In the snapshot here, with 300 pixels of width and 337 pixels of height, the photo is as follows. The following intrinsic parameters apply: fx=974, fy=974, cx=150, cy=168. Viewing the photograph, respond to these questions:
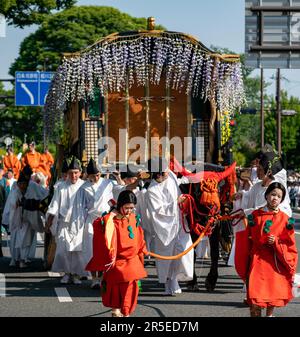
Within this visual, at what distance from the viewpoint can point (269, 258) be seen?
9.70 meters

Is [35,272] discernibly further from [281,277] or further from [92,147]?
[281,277]

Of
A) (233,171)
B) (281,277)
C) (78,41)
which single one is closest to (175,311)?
(281,277)

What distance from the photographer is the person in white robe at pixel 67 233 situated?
14.4 m

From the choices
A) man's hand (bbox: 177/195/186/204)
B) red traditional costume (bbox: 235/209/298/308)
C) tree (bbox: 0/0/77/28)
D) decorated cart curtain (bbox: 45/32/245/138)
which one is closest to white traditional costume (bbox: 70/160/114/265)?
man's hand (bbox: 177/195/186/204)

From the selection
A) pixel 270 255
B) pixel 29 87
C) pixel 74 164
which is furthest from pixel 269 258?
pixel 29 87

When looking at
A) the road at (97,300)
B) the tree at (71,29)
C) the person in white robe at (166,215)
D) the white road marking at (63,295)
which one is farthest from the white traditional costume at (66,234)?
the tree at (71,29)

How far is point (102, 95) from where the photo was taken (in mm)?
17109

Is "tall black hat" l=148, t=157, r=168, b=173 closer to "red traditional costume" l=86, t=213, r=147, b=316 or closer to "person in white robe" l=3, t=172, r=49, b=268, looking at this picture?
"red traditional costume" l=86, t=213, r=147, b=316

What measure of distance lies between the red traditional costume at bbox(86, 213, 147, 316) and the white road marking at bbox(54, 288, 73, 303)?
246cm

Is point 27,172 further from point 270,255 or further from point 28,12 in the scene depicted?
point 28,12

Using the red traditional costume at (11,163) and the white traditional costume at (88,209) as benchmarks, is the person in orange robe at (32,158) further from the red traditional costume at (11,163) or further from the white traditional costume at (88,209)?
the white traditional costume at (88,209)

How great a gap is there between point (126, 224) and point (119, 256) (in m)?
0.33

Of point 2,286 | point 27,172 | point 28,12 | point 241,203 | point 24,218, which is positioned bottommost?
point 2,286

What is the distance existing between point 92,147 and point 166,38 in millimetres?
2313
